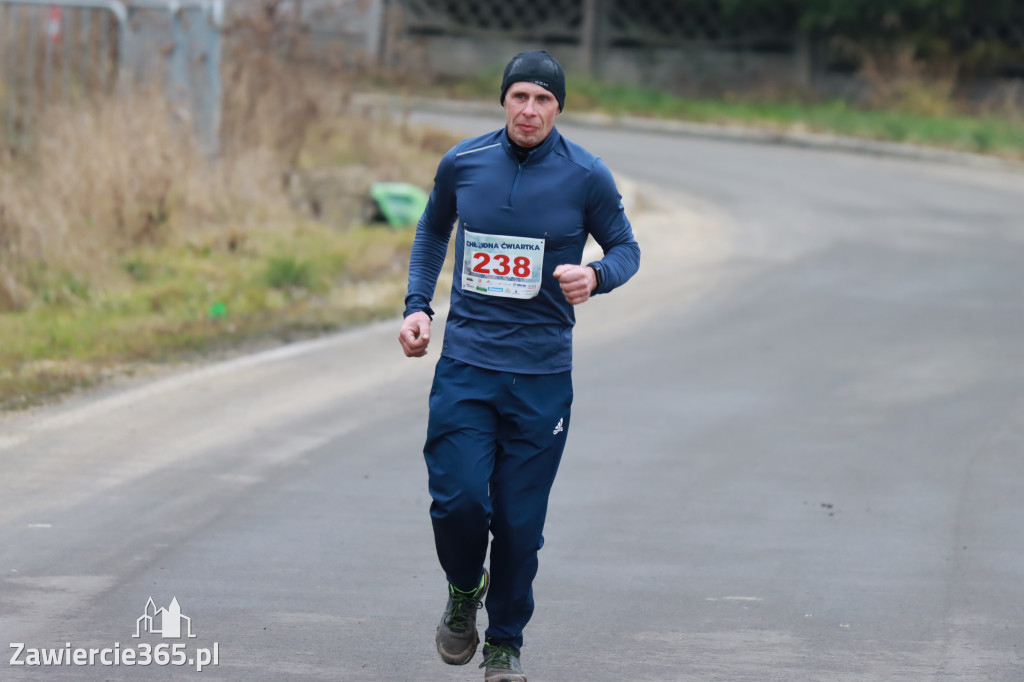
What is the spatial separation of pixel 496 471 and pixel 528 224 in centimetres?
77

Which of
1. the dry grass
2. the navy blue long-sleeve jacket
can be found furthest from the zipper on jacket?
the dry grass

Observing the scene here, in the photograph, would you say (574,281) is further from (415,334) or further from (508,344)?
(415,334)

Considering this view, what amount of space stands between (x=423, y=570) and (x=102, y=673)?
159 centimetres

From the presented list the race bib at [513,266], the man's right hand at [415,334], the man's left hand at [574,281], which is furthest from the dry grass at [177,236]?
the man's left hand at [574,281]

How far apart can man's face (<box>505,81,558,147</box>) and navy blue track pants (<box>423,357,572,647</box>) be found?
0.72m

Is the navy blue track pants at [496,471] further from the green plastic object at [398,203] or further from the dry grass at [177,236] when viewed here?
the green plastic object at [398,203]

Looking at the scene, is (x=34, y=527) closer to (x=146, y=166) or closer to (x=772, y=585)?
(x=772, y=585)

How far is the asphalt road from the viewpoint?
17.6ft

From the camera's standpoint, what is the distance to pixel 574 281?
4582mm

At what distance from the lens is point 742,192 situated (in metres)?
19.4

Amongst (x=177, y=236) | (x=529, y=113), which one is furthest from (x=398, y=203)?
(x=529, y=113)

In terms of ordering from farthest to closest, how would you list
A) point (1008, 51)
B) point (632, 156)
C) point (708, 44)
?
1. point (708, 44)
2. point (1008, 51)
3. point (632, 156)

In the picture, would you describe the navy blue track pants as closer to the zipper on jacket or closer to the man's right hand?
the man's right hand

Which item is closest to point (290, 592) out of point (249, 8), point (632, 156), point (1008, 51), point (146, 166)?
point (146, 166)
